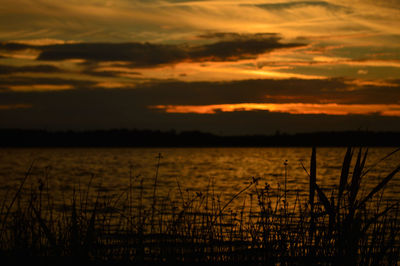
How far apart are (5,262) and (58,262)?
860 mm

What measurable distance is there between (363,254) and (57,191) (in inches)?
759

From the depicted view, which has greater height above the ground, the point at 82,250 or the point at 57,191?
the point at 82,250

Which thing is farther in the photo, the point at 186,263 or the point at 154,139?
the point at 154,139

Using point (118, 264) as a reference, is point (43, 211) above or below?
below

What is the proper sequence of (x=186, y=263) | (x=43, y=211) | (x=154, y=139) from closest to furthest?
1. (x=186, y=263)
2. (x=43, y=211)
3. (x=154, y=139)

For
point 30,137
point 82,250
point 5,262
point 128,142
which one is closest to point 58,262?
point 82,250

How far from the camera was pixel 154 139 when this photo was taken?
10200 cm

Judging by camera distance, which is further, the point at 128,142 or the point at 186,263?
the point at 128,142

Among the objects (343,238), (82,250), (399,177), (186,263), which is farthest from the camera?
(399,177)

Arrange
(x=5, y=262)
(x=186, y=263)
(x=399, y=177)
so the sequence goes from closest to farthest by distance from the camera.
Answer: (x=5, y=262) → (x=186, y=263) → (x=399, y=177)

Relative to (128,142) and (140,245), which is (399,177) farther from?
(128,142)

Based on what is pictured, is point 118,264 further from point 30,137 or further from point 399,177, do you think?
point 30,137

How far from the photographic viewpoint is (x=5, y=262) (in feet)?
20.3

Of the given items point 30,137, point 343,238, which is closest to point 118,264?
point 343,238
